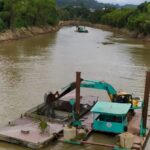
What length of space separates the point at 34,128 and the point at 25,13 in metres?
67.4

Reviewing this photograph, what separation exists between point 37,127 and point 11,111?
15.6ft

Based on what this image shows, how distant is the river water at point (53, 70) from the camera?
2666 centimetres

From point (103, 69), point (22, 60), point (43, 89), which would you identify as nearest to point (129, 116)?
point (43, 89)

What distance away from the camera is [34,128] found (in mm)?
19641

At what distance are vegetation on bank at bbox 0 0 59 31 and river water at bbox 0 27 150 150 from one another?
1632cm

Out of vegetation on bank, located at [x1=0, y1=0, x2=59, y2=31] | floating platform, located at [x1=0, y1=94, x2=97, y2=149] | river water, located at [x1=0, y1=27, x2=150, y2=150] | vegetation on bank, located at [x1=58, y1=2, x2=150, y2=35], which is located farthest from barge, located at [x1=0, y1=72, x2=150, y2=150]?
vegetation on bank, located at [x1=58, y1=2, x2=150, y2=35]

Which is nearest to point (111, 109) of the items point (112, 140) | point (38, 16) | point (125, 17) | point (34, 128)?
point (112, 140)

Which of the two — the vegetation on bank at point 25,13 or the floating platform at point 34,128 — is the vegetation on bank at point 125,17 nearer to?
the vegetation on bank at point 25,13

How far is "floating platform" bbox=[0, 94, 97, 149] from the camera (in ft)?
60.3

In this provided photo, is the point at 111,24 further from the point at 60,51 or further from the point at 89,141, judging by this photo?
the point at 89,141

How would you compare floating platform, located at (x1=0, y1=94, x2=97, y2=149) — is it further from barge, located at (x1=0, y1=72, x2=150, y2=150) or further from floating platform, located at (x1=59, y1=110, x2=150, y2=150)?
floating platform, located at (x1=59, y1=110, x2=150, y2=150)

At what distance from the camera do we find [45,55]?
51188 mm

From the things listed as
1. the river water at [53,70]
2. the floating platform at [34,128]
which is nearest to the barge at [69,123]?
the floating platform at [34,128]

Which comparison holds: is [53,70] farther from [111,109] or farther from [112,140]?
[112,140]
